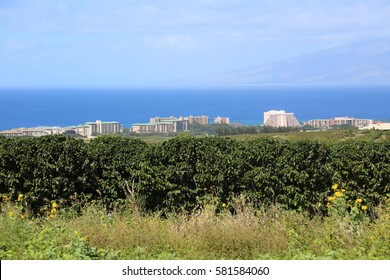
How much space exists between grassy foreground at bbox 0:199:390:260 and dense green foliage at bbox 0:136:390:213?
70.2 inches

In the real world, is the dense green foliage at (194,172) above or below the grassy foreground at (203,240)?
above

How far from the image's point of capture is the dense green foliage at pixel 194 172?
8.92 metres

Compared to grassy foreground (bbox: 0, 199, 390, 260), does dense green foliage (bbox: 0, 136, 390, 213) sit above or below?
above

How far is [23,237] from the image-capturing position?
259 inches

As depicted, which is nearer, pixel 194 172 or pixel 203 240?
pixel 203 240

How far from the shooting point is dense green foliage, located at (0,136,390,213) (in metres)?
8.92

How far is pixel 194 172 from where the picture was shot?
9.19m

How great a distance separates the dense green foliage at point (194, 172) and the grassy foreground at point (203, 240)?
1.78 meters

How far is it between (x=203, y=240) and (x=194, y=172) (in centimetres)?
290

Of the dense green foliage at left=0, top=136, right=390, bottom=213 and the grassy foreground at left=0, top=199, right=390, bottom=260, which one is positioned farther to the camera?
the dense green foliage at left=0, top=136, right=390, bottom=213
